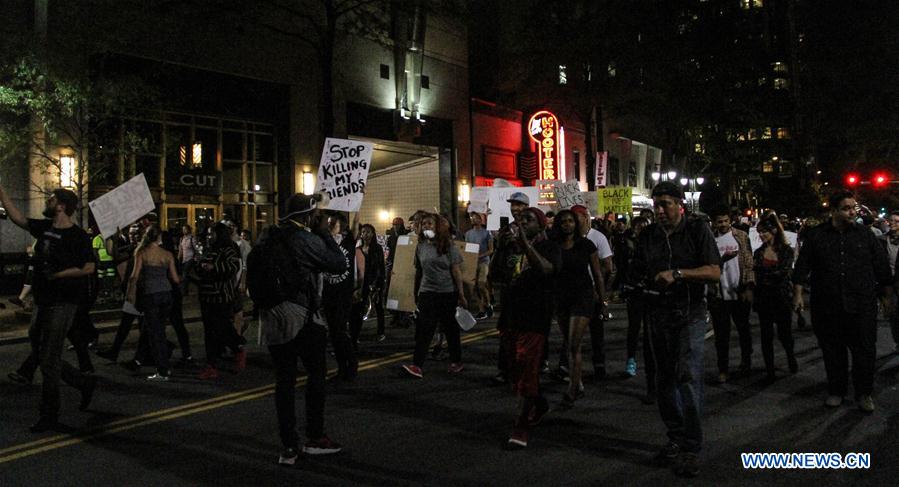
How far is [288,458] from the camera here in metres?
5.05

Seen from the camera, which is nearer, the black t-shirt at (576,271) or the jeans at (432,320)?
the black t-shirt at (576,271)

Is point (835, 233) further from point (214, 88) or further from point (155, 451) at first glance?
point (214, 88)

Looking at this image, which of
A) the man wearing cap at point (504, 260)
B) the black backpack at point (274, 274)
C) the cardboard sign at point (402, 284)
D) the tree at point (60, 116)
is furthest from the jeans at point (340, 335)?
the tree at point (60, 116)

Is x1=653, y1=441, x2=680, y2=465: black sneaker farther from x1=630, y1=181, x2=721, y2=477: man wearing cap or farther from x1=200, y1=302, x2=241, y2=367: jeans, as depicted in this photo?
x1=200, y1=302, x2=241, y2=367: jeans

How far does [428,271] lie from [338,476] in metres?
3.79

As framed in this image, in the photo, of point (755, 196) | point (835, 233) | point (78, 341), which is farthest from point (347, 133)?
point (755, 196)

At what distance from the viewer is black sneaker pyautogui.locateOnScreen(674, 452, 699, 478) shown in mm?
4699

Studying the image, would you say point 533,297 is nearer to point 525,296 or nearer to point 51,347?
point 525,296

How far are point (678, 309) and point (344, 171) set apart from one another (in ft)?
19.4

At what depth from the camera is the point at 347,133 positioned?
79.2 ft

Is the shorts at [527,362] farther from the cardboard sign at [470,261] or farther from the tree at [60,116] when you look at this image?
the tree at [60,116]

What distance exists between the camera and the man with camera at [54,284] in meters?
5.99

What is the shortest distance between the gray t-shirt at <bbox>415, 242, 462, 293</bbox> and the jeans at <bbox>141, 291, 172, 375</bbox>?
303 centimetres

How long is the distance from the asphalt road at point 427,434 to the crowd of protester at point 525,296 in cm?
23
